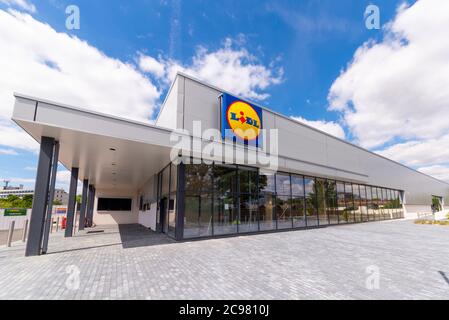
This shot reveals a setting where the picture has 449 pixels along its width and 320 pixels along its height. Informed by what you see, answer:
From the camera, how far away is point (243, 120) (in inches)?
502

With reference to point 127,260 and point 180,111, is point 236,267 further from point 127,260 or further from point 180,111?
point 180,111

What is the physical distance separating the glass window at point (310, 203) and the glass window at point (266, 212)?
4304 mm

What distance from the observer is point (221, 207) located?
40.9 feet

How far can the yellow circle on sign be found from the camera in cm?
1218

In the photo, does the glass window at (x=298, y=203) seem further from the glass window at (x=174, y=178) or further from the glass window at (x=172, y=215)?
A: the glass window at (x=174, y=178)

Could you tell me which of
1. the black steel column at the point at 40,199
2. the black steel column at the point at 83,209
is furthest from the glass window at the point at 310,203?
the black steel column at the point at 83,209

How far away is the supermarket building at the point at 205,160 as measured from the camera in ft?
26.3

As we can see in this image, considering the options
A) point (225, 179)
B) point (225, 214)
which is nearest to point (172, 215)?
point (225, 214)

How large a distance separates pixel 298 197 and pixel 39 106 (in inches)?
647

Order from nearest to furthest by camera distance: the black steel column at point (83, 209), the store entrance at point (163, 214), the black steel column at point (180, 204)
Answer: the black steel column at point (180, 204) → the store entrance at point (163, 214) → the black steel column at point (83, 209)

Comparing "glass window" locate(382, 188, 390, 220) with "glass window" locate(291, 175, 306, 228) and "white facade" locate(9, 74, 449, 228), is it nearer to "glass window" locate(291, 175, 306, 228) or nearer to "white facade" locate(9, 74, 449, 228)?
"white facade" locate(9, 74, 449, 228)
